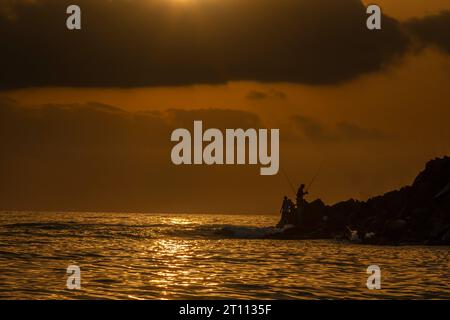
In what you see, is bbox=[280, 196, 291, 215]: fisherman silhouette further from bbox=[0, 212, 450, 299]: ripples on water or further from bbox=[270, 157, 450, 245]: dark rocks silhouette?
bbox=[0, 212, 450, 299]: ripples on water

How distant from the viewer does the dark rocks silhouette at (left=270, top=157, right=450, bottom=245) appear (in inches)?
2269

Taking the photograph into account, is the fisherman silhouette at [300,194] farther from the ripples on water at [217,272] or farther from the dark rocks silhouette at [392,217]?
the ripples on water at [217,272]

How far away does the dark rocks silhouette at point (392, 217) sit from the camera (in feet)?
189

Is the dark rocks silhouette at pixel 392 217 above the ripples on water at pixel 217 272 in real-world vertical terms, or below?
above

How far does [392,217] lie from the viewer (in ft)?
214

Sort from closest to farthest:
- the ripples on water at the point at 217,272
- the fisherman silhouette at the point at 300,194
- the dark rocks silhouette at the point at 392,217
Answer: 1. the ripples on water at the point at 217,272
2. the dark rocks silhouette at the point at 392,217
3. the fisherman silhouette at the point at 300,194

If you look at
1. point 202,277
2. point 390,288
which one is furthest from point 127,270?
point 390,288

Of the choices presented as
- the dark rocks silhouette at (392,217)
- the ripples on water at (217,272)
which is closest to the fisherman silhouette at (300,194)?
the dark rocks silhouette at (392,217)

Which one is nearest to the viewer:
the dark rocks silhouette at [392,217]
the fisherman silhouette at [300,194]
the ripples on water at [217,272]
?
the ripples on water at [217,272]

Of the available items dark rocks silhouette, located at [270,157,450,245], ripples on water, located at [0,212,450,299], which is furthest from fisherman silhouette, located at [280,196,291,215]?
ripples on water, located at [0,212,450,299]

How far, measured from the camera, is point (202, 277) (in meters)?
29.8

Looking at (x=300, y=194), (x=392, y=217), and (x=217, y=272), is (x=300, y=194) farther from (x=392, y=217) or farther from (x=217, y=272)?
(x=217, y=272)
